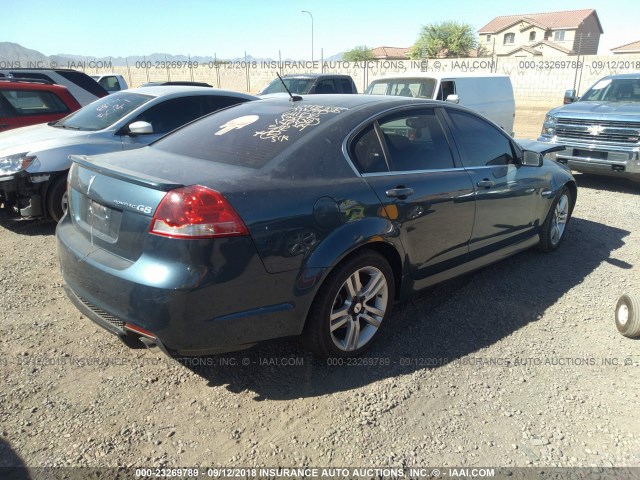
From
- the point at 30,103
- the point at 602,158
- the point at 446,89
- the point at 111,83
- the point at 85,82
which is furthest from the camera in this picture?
the point at 111,83

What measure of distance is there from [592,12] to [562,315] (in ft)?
254

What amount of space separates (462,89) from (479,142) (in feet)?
21.5

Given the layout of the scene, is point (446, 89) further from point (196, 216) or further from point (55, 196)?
point (196, 216)

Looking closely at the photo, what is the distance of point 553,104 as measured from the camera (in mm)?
27203

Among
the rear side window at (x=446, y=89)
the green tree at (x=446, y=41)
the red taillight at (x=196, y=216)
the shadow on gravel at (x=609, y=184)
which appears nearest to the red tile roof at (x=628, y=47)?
the green tree at (x=446, y=41)

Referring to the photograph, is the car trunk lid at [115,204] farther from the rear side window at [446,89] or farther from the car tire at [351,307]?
the rear side window at [446,89]

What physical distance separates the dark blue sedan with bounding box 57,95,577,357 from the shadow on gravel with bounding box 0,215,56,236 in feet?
9.45

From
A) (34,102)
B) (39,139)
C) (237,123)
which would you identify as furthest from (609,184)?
(34,102)

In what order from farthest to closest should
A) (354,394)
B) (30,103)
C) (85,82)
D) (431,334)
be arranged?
(85,82) < (30,103) < (431,334) < (354,394)

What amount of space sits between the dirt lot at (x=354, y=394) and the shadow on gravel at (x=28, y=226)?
67.1 inches

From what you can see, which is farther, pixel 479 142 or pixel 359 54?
pixel 359 54

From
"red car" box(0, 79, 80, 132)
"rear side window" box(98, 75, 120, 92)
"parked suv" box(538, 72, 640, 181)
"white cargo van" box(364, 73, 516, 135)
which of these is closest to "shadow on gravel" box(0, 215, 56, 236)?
"red car" box(0, 79, 80, 132)

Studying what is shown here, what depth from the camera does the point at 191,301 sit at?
2.41 m

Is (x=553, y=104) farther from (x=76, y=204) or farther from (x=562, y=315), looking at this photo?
(x=76, y=204)
